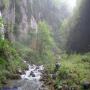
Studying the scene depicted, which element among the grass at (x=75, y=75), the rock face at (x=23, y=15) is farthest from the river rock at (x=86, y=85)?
the rock face at (x=23, y=15)

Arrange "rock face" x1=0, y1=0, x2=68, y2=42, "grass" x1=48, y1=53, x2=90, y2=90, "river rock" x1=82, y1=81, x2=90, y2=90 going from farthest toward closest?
1. "rock face" x1=0, y1=0, x2=68, y2=42
2. "grass" x1=48, y1=53, x2=90, y2=90
3. "river rock" x1=82, y1=81, x2=90, y2=90

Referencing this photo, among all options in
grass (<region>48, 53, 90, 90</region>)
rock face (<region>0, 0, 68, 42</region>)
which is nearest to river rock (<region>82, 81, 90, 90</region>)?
grass (<region>48, 53, 90, 90</region>)

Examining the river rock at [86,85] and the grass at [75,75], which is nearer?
the river rock at [86,85]

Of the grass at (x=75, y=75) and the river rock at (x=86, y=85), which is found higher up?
the grass at (x=75, y=75)

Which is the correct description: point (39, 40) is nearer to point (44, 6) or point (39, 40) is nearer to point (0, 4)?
point (0, 4)

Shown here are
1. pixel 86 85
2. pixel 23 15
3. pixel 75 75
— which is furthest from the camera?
pixel 23 15

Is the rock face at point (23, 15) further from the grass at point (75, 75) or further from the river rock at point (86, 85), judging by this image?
the river rock at point (86, 85)

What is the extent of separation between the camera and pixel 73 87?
1691 cm

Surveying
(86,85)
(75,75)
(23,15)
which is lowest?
(86,85)

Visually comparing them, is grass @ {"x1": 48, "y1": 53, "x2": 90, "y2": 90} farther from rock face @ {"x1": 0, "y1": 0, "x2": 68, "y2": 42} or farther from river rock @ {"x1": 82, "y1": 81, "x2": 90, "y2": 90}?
rock face @ {"x1": 0, "y1": 0, "x2": 68, "y2": 42}

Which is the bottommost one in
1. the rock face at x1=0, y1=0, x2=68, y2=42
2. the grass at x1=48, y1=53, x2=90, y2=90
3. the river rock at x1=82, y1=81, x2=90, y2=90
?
the river rock at x1=82, y1=81, x2=90, y2=90

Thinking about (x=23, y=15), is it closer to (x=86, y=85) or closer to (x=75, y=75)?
(x=75, y=75)

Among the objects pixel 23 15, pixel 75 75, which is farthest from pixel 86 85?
pixel 23 15

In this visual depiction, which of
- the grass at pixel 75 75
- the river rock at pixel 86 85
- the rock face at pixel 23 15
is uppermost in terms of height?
the rock face at pixel 23 15
